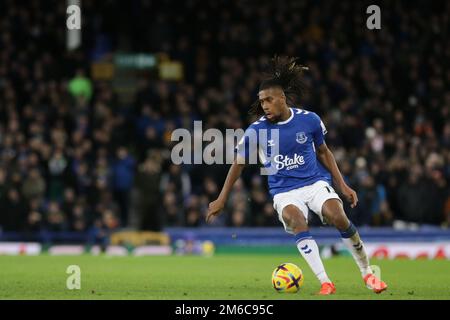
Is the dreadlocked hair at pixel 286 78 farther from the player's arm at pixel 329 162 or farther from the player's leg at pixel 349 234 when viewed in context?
the player's leg at pixel 349 234

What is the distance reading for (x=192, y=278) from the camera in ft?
45.6

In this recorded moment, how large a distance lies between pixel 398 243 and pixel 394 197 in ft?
5.66

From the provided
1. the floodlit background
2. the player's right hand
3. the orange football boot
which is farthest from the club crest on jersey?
the floodlit background

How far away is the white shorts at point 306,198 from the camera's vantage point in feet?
37.9

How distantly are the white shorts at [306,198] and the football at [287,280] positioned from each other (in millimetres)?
439

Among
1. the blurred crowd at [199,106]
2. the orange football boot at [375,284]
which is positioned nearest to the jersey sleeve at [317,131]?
the orange football boot at [375,284]

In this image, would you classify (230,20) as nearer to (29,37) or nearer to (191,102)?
(191,102)

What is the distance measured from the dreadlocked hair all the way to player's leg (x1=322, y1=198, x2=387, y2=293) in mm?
1470

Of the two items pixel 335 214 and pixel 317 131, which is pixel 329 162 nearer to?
pixel 317 131

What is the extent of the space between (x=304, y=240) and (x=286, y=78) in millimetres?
1945

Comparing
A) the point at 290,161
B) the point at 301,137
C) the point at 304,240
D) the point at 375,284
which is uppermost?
the point at 301,137

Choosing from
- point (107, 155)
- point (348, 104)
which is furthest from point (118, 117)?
point (348, 104)

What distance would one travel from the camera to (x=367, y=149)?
23422 mm

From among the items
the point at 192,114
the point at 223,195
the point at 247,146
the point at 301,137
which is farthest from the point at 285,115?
the point at 192,114
